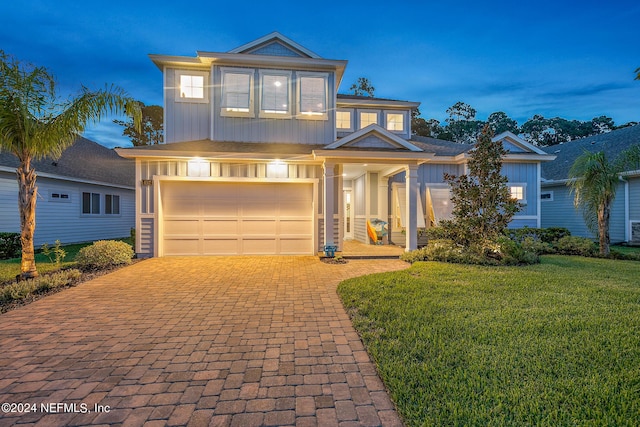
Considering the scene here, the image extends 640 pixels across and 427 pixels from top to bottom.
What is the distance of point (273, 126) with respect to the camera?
10.5 meters

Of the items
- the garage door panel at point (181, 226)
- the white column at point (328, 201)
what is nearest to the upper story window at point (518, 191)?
the white column at point (328, 201)

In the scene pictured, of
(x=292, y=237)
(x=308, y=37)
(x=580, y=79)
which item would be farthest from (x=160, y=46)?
(x=580, y=79)

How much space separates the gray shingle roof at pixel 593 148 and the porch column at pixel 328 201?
481 inches

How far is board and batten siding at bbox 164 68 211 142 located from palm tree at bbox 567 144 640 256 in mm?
12270

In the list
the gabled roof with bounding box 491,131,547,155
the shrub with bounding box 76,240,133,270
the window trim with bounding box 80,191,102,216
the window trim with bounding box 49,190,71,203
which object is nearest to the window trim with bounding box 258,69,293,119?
the shrub with bounding box 76,240,133,270

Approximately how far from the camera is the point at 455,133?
3422cm

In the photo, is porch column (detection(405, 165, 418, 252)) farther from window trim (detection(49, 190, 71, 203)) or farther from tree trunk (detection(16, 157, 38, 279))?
window trim (detection(49, 190, 71, 203))

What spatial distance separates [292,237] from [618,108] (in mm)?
64457

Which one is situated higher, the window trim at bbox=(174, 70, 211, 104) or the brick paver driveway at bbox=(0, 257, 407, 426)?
the window trim at bbox=(174, 70, 211, 104)

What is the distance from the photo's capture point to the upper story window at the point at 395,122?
45.6 feet

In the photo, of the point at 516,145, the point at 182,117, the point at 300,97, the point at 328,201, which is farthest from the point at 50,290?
the point at 516,145

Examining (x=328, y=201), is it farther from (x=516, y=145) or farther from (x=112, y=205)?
(x=112, y=205)

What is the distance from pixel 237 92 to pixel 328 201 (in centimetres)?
527

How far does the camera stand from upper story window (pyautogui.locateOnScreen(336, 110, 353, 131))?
44.5ft
